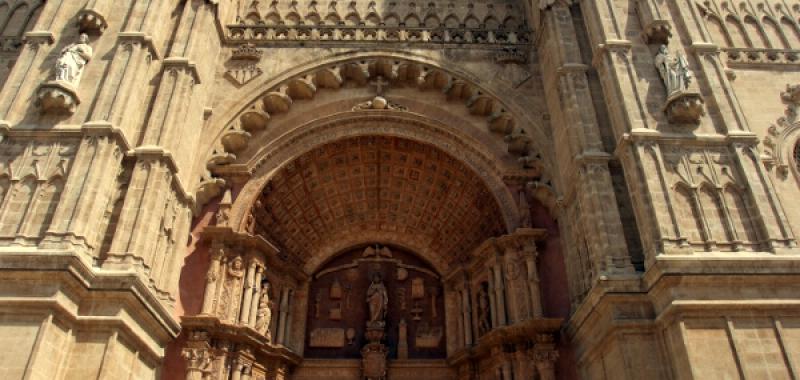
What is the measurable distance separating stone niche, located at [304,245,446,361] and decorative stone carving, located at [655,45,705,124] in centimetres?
842

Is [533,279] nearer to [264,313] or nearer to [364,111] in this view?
[364,111]

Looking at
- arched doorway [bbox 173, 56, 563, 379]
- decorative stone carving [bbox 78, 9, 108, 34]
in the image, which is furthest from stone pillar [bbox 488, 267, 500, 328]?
decorative stone carving [bbox 78, 9, 108, 34]

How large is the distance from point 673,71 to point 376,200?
9037 millimetres

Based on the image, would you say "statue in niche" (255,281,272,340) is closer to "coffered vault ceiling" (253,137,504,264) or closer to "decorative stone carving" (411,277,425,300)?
"coffered vault ceiling" (253,137,504,264)

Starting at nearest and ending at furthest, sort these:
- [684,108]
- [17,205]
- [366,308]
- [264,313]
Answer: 1. [17,205]
2. [684,108]
3. [264,313]
4. [366,308]

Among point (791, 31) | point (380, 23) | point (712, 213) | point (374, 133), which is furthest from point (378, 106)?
point (791, 31)

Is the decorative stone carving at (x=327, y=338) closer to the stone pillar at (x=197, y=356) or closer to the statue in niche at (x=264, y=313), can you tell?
the statue in niche at (x=264, y=313)

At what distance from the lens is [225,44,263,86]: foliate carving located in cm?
1739

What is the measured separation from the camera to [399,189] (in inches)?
736

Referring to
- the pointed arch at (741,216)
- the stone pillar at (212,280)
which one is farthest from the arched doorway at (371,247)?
the pointed arch at (741,216)

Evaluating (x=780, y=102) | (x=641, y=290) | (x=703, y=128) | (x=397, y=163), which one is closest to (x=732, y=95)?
(x=703, y=128)

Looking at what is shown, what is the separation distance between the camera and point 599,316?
11.9 m

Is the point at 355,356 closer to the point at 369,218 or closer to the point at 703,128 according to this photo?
the point at 369,218

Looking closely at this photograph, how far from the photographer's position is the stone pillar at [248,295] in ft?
48.5
